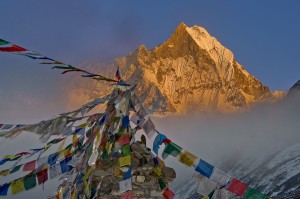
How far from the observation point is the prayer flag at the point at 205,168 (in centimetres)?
1089

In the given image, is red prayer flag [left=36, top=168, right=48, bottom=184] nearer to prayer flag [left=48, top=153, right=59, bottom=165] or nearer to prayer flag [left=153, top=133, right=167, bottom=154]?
prayer flag [left=48, top=153, right=59, bottom=165]

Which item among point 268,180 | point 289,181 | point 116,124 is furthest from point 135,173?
point 268,180

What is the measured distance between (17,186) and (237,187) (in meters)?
5.24

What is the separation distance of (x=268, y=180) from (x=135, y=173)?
61.3 meters

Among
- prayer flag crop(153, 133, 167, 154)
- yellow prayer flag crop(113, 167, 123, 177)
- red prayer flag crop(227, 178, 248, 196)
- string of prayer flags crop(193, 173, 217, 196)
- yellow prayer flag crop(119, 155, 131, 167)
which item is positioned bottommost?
red prayer flag crop(227, 178, 248, 196)

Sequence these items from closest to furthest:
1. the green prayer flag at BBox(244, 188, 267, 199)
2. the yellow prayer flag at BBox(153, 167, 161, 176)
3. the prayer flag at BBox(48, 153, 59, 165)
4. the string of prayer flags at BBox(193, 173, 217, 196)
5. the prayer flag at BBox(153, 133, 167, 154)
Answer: the green prayer flag at BBox(244, 188, 267, 199)
the string of prayer flags at BBox(193, 173, 217, 196)
the prayer flag at BBox(153, 133, 167, 154)
the prayer flag at BBox(48, 153, 59, 165)
the yellow prayer flag at BBox(153, 167, 161, 176)

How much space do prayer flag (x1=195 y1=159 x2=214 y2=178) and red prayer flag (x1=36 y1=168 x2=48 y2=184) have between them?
393 centimetres

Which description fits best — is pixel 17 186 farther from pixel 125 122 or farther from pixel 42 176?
pixel 125 122

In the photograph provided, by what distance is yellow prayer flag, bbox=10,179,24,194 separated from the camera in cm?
1215

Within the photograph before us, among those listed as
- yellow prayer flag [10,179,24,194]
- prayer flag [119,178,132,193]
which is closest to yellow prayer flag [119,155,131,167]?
prayer flag [119,178,132,193]

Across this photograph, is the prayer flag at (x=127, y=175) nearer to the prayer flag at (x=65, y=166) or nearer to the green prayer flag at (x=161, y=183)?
the green prayer flag at (x=161, y=183)

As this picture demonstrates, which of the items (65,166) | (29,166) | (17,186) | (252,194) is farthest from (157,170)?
(252,194)

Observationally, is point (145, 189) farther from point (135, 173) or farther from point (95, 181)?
point (95, 181)

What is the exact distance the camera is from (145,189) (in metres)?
13.3
